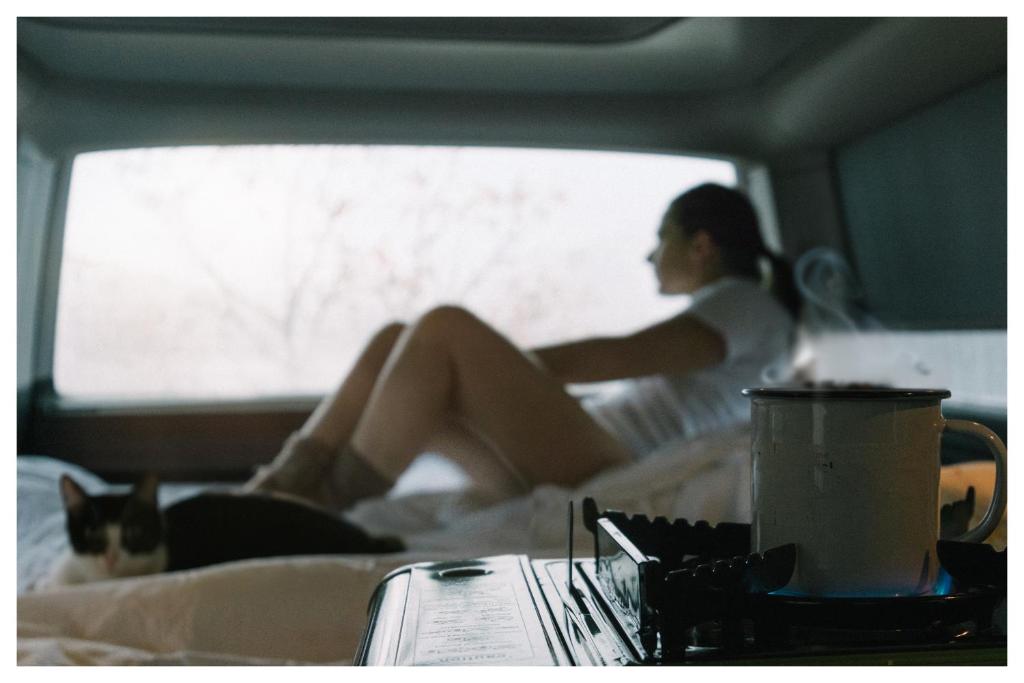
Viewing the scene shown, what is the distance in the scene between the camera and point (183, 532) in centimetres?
65

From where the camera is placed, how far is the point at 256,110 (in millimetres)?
643

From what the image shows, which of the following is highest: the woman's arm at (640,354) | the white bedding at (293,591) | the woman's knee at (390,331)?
the woman's knee at (390,331)

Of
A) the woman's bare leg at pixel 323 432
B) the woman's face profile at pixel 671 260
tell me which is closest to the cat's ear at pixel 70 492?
the woman's bare leg at pixel 323 432

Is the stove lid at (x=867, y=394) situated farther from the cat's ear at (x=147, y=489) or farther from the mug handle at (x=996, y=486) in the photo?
the cat's ear at (x=147, y=489)

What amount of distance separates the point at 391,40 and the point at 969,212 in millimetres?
451

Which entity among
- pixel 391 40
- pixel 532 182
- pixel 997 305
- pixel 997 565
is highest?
pixel 391 40

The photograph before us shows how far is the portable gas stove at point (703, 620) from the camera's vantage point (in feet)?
0.96

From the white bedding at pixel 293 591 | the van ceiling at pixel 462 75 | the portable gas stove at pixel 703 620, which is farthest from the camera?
the van ceiling at pixel 462 75

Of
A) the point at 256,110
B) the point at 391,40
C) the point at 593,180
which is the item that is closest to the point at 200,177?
the point at 256,110

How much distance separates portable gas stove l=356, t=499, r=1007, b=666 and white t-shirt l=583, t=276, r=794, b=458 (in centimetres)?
26

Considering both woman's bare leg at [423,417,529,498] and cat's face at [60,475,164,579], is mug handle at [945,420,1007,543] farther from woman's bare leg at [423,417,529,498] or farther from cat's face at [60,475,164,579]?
cat's face at [60,475,164,579]

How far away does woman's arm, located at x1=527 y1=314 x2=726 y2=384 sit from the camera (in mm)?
643

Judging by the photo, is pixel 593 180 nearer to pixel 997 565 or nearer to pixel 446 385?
Answer: pixel 446 385

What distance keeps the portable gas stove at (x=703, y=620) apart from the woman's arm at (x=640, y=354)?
269 mm
